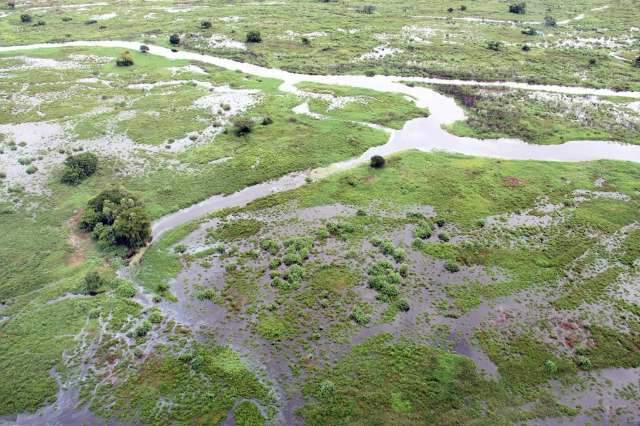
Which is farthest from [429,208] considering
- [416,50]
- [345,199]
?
[416,50]

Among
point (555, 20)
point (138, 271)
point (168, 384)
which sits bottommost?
point (168, 384)

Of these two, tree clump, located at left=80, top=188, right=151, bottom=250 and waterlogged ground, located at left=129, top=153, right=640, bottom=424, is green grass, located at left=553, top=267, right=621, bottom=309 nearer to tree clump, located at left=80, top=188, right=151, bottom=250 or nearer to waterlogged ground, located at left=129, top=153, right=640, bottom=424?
waterlogged ground, located at left=129, top=153, right=640, bottom=424

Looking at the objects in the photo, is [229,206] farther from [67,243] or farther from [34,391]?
[34,391]

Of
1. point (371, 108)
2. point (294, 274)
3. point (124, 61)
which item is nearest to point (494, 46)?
point (371, 108)

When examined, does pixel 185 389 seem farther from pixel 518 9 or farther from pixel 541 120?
pixel 518 9

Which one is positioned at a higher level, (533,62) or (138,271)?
(533,62)

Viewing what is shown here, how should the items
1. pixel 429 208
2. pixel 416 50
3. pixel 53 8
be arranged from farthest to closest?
pixel 53 8
pixel 416 50
pixel 429 208
